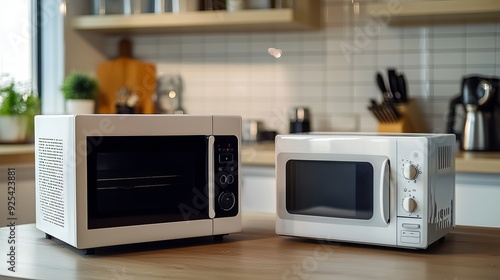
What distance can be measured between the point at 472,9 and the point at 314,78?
31.0 inches

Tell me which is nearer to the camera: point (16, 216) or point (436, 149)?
point (436, 149)

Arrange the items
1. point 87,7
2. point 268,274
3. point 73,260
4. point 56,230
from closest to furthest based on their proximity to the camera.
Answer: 1. point 268,274
2. point 73,260
3. point 56,230
4. point 87,7

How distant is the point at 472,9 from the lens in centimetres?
253

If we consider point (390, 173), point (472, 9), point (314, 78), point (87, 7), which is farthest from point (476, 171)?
point (87, 7)

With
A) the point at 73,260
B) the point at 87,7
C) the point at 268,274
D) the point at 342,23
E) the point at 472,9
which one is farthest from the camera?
the point at 87,7

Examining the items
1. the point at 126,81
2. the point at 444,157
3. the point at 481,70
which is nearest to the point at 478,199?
the point at 481,70

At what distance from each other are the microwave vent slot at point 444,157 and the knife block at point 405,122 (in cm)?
136

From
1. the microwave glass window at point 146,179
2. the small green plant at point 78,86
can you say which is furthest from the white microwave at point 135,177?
the small green plant at point 78,86

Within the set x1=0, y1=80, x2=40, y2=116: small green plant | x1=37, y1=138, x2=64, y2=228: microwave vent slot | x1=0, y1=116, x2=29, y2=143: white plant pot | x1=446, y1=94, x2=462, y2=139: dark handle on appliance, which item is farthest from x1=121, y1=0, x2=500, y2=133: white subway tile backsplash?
x1=37, y1=138, x2=64, y2=228: microwave vent slot

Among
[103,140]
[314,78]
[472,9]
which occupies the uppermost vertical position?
[472,9]

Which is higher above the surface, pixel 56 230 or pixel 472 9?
pixel 472 9

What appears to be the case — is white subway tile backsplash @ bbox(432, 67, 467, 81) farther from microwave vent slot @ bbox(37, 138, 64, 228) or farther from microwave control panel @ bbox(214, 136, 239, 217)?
microwave vent slot @ bbox(37, 138, 64, 228)

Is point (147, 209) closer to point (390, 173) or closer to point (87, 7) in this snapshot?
point (390, 173)

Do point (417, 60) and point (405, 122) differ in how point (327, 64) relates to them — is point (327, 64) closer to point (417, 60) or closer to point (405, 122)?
point (417, 60)
